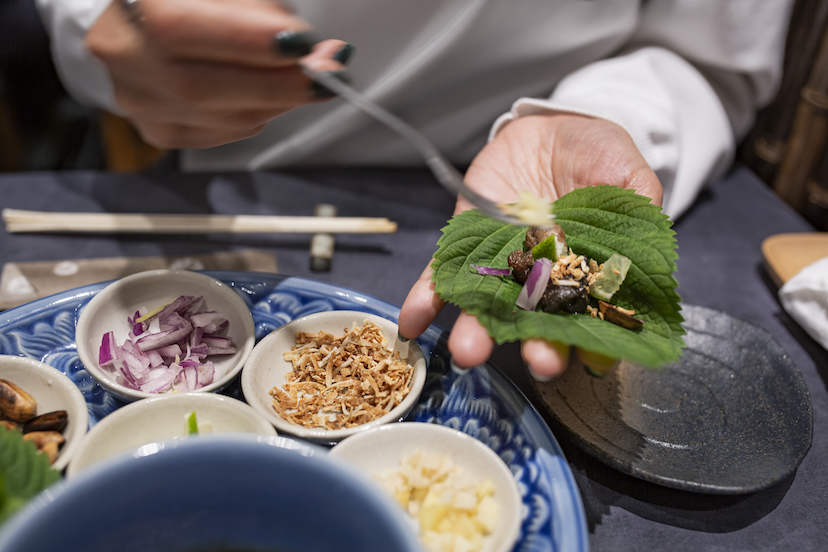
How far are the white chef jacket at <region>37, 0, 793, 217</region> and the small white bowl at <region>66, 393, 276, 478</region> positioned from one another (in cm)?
120

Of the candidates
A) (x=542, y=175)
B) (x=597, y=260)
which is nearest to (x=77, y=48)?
(x=542, y=175)

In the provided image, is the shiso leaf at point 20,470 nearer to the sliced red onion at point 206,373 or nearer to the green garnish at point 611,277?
the sliced red onion at point 206,373

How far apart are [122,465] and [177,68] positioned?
27.6 inches

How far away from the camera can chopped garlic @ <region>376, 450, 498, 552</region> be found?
31.4 inches

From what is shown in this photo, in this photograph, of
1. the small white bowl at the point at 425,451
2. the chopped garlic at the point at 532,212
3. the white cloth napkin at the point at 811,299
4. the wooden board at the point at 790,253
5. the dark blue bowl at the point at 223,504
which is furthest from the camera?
the wooden board at the point at 790,253

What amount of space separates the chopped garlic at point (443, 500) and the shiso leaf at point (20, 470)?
1.62 feet

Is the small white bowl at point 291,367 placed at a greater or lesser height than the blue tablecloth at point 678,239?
greater

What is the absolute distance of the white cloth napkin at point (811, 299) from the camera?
1411 millimetres

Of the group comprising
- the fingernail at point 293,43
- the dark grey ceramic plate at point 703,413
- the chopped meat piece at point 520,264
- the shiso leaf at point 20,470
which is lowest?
the dark grey ceramic plate at point 703,413

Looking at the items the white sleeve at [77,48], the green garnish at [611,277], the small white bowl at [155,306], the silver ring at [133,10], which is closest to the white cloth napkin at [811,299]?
the green garnish at [611,277]

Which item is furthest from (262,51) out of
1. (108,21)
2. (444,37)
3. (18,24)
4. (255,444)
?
(18,24)

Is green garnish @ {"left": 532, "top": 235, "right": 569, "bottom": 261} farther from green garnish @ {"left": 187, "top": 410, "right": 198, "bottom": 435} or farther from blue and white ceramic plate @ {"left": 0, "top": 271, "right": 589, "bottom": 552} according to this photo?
green garnish @ {"left": 187, "top": 410, "right": 198, "bottom": 435}

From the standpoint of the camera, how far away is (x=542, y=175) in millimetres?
1435

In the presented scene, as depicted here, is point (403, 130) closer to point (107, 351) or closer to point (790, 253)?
point (107, 351)
